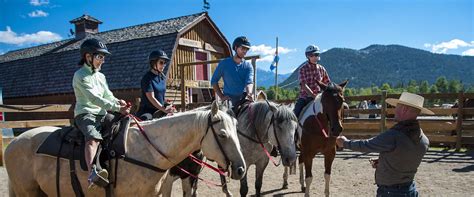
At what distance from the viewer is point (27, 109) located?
904 centimetres

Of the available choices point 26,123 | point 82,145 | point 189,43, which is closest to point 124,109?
point 82,145

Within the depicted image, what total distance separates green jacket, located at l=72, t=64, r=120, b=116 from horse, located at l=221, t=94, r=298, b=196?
209cm

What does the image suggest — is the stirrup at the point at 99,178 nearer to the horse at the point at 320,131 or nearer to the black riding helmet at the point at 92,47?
the black riding helmet at the point at 92,47

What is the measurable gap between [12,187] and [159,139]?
1904 mm

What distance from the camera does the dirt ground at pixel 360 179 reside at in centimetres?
623

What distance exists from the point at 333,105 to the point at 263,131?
4.00ft

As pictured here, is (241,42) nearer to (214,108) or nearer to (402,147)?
(214,108)

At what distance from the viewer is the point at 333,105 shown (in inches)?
198

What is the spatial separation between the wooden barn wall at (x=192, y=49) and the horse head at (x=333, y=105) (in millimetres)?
13235

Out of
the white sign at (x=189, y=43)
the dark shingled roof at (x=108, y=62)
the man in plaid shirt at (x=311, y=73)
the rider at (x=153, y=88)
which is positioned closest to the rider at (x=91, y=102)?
the rider at (x=153, y=88)

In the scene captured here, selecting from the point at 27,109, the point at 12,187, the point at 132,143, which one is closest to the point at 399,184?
the point at 132,143

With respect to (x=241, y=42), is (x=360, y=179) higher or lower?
lower

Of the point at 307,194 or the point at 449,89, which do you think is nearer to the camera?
the point at 307,194

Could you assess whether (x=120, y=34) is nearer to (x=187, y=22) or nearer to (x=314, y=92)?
(x=187, y=22)
